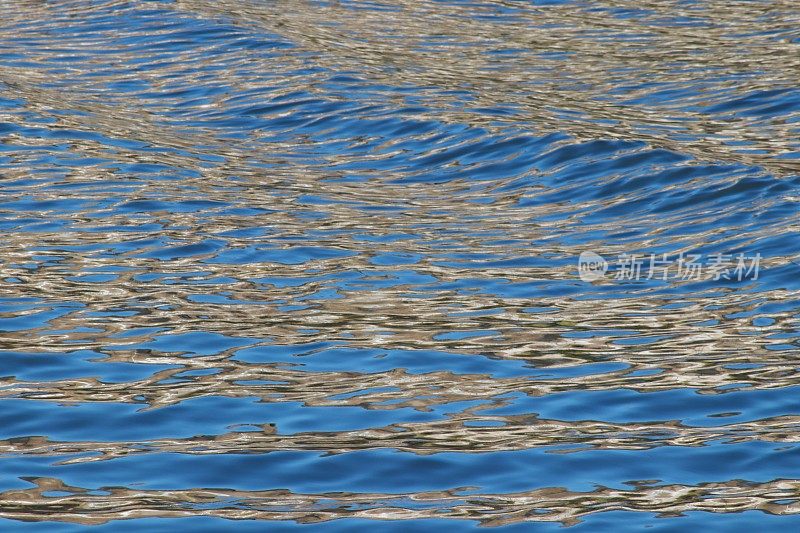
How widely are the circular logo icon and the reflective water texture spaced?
11cm

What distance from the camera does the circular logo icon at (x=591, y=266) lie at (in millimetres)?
9914

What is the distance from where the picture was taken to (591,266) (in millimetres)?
10141

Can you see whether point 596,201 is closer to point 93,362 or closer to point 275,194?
point 275,194

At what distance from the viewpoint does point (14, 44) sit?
2081 centimetres

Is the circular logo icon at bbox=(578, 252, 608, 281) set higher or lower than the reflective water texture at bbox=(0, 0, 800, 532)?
lower

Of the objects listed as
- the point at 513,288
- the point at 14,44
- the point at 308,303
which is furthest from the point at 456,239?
the point at 14,44

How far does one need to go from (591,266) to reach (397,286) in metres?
1.53

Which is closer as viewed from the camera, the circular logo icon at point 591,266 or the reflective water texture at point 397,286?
the reflective water texture at point 397,286

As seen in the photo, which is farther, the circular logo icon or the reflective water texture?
the circular logo icon

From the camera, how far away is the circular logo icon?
9914 mm

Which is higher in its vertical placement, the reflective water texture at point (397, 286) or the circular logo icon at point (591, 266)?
the reflective water texture at point (397, 286)

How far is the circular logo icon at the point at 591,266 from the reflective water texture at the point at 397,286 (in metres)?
0.11

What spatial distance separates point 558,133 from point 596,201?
6.90 ft

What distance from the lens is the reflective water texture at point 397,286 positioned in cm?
605
